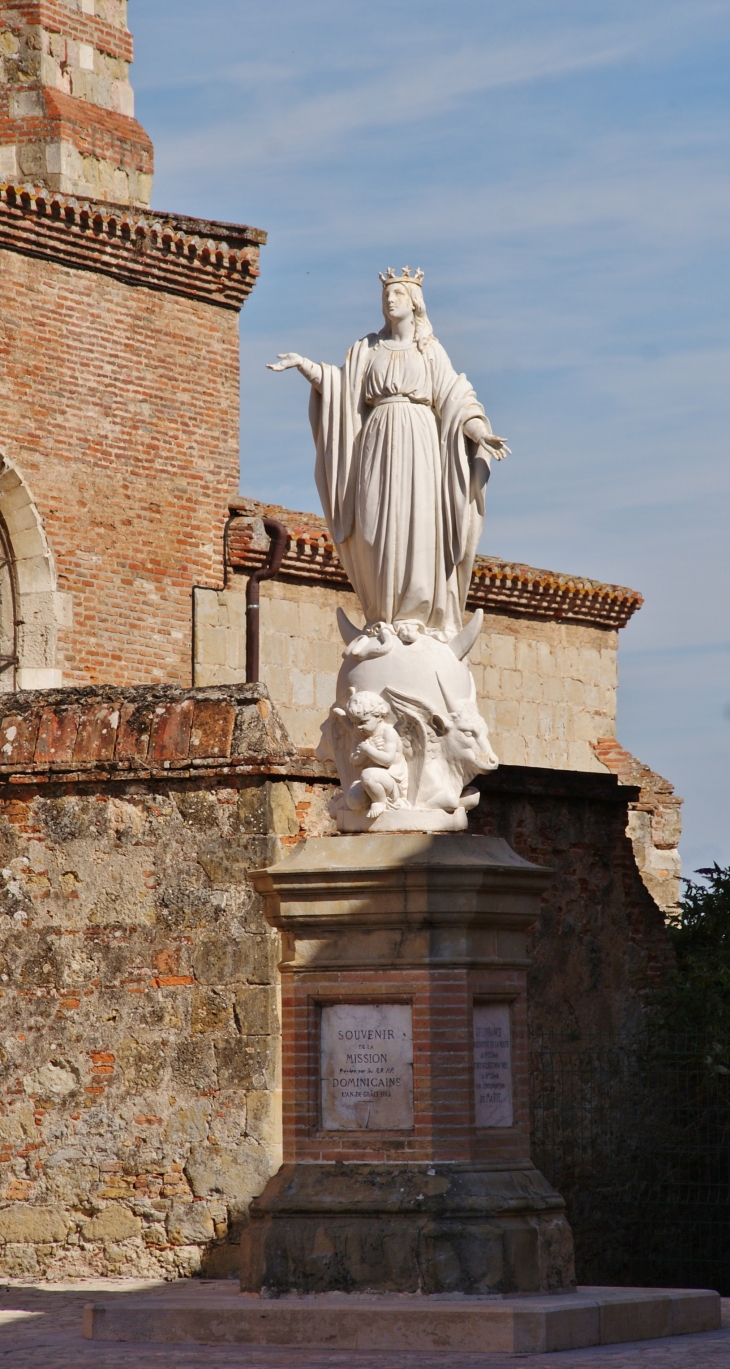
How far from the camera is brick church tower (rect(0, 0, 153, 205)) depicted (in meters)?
18.9

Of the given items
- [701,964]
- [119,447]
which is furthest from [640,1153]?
[119,447]

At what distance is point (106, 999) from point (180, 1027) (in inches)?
17.3

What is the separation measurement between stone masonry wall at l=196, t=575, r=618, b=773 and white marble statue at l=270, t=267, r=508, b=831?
7663 millimetres

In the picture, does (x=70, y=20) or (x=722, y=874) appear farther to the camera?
(x=70, y=20)

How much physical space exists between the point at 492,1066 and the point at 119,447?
940cm

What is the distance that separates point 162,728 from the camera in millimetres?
10781

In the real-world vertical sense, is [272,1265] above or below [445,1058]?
below

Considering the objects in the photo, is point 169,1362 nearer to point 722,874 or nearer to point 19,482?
point 722,874

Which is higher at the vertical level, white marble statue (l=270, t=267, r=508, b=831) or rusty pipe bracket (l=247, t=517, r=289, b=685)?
rusty pipe bracket (l=247, t=517, r=289, b=685)

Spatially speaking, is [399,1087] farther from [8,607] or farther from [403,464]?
[8,607]

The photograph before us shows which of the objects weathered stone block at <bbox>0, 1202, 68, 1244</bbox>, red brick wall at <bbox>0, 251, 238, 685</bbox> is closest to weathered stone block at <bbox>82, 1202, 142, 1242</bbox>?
weathered stone block at <bbox>0, 1202, 68, 1244</bbox>

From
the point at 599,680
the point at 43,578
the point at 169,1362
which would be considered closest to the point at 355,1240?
the point at 169,1362

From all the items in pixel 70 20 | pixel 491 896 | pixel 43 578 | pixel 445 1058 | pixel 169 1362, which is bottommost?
pixel 169 1362

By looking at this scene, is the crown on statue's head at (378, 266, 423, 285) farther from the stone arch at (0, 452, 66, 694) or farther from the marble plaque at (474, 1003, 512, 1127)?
the stone arch at (0, 452, 66, 694)
